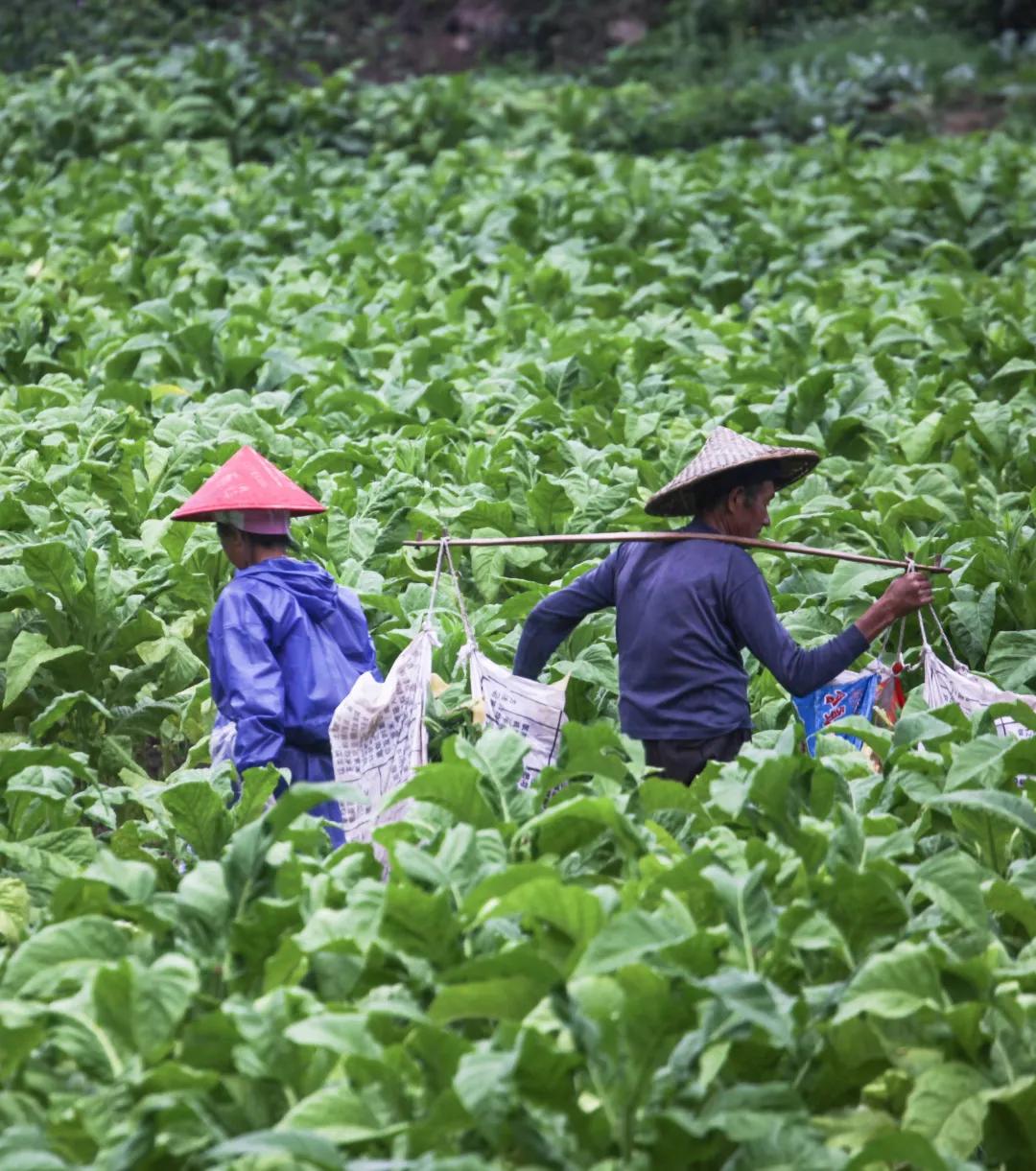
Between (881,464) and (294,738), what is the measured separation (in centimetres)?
396

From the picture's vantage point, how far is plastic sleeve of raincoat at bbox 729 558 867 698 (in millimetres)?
5258

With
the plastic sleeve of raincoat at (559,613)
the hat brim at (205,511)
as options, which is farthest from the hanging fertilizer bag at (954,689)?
the hat brim at (205,511)

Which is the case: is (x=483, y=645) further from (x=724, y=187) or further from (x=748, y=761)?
(x=724, y=187)

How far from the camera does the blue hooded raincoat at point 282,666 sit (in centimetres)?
540

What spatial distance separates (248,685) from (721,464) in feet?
4.72

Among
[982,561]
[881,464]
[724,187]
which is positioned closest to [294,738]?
[982,561]

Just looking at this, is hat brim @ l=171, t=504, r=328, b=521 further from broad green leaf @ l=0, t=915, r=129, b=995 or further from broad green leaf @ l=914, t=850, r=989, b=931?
broad green leaf @ l=914, t=850, r=989, b=931

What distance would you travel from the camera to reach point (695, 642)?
17.8 ft

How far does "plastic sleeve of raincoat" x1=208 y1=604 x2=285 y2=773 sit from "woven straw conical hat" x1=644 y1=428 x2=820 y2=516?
Answer: 1.19 meters

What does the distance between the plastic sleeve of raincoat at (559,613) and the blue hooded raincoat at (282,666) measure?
1.68ft

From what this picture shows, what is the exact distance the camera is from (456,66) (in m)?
27.5

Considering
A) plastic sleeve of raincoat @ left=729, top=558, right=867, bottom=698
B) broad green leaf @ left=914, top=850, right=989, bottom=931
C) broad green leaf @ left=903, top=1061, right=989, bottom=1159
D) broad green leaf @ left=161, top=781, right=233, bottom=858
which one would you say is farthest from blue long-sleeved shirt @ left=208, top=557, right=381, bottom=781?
broad green leaf @ left=903, top=1061, right=989, bottom=1159

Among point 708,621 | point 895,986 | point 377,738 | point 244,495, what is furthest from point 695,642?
point 895,986

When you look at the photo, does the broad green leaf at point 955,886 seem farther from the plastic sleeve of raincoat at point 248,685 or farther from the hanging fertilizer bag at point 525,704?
the plastic sleeve of raincoat at point 248,685
